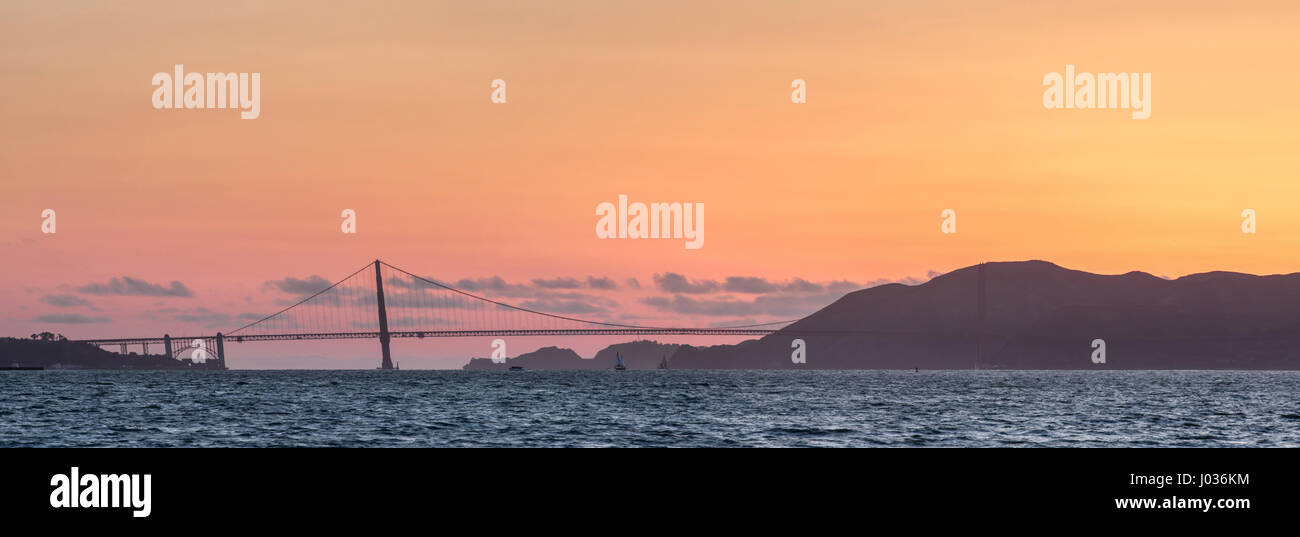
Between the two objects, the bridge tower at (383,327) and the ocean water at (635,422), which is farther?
the bridge tower at (383,327)

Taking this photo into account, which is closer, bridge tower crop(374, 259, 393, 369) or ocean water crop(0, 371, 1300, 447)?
ocean water crop(0, 371, 1300, 447)

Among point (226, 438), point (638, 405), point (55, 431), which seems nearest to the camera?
point (226, 438)

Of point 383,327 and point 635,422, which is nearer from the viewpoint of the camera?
point 635,422
